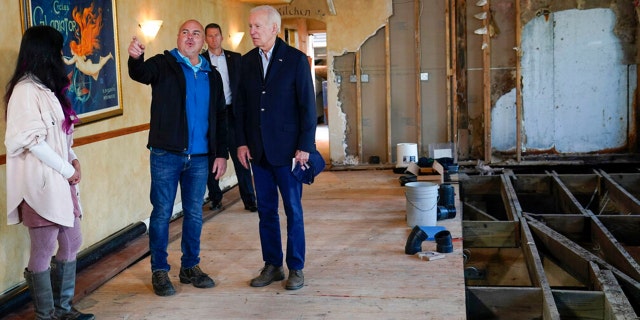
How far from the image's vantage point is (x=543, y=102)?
8.80 meters

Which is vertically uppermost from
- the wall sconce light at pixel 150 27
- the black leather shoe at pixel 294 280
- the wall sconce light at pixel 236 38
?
the wall sconce light at pixel 236 38

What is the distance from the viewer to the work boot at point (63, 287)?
3.41 meters

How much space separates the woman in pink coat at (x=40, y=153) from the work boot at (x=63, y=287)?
0.10 metres

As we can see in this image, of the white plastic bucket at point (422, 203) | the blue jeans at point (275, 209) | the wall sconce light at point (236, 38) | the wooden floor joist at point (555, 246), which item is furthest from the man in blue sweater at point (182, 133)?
the wall sconce light at point (236, 38)

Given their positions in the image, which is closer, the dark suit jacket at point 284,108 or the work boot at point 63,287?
the work boot at point 63,287

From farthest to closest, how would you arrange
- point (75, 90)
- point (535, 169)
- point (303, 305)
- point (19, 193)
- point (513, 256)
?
point (535, 169)
point (513, 256)
point (75, 90)
point (303, 305)
point (19, 193)

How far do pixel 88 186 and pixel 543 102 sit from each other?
19.4ft

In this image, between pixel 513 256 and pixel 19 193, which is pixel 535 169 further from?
pixel 19 193

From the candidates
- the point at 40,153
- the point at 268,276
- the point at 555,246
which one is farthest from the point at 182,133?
the point at 555,246

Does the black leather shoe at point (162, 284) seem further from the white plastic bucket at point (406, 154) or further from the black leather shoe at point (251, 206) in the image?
the white plastic bucket at point (406, 154)

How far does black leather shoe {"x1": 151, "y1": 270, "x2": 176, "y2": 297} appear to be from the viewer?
3910 mm

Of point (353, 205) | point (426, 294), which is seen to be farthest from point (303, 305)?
point (353, 205)

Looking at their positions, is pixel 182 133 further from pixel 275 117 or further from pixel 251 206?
pixel 251 206

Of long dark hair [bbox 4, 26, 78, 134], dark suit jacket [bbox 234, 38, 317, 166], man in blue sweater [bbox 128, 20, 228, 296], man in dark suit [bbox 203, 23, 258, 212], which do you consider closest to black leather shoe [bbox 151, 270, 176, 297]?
man in blue sweater [bbox 128, 20, 228, 296]
